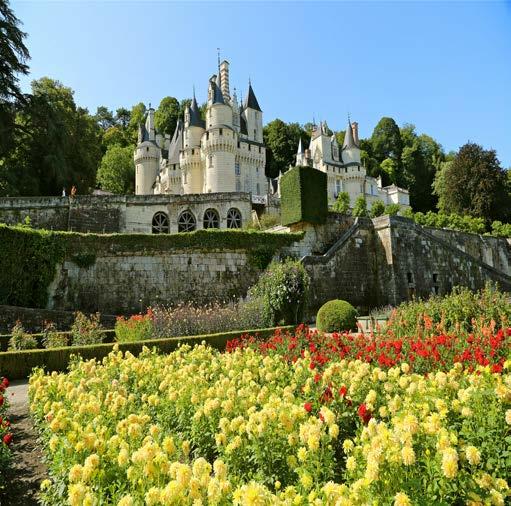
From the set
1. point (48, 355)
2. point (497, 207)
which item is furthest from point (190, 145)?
point (48, 355)

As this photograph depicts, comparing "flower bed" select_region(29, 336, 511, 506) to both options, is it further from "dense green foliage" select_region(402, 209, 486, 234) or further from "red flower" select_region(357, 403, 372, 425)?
"dense green foliage" select_region(402, 209, 486, 234)

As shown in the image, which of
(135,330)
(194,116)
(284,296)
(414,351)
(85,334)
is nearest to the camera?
(414,351)

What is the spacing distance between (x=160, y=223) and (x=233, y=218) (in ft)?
13.4

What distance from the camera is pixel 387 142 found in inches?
2564

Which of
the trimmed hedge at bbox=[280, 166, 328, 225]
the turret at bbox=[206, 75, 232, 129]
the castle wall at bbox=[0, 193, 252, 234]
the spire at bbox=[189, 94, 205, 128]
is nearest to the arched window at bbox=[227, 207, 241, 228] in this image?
the castle wall at bbox=[0, 193, 252, 234]

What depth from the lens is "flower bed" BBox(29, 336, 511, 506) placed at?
217 cm

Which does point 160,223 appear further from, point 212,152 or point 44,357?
point 212,152

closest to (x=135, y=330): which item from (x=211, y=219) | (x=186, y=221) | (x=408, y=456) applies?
(x=408, y=456)

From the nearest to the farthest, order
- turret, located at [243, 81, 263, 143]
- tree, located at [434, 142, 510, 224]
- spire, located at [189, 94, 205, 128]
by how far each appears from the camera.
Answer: tree, located at [434, 142, 510, 224]
spire, located at [189, 94, 205, 128]
turret, located at [243, 81, 263, 143]

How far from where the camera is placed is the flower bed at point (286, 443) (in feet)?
7.11

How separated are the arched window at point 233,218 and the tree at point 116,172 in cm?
2726

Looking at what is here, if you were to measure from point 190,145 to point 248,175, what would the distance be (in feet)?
19.3

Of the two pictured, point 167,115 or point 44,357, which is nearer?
point 44,357

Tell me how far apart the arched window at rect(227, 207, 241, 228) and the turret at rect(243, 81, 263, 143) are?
20880 mm
